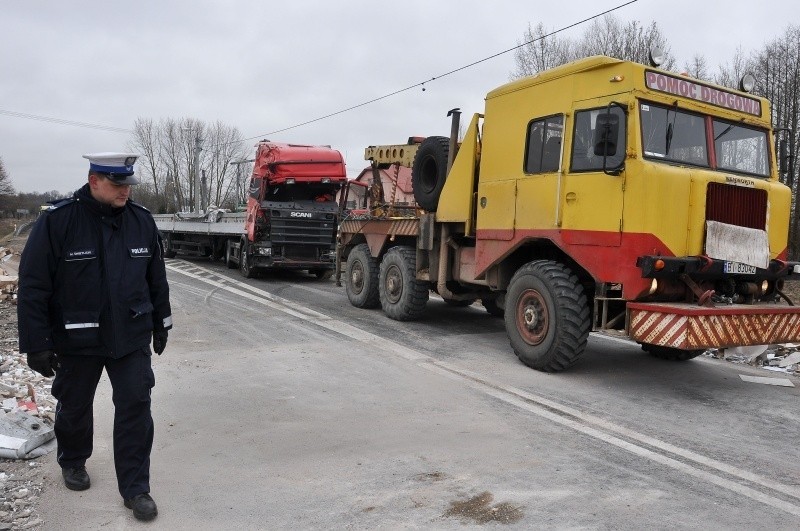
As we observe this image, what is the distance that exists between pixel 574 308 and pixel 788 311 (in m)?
2.08

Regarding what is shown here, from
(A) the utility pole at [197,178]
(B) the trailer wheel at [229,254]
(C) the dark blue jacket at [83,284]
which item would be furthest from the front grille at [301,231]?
(A) the utility pole at [197,178]

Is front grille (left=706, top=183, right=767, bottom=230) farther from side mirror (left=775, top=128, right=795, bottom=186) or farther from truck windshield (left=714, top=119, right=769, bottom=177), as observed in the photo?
side mirror (left=775, top=128, right=795, bottom=186)

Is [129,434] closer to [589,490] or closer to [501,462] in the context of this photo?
[501,462]

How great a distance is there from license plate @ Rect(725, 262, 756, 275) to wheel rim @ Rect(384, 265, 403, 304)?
4974mm

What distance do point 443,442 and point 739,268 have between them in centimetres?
363

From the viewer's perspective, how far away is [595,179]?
6.45 metres

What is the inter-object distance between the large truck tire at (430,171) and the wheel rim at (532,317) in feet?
8.60

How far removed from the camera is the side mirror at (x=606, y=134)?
6.14m

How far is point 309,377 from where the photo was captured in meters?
6.59

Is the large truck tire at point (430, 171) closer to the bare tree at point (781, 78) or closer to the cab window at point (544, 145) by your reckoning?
the cab window at point (544, 145)

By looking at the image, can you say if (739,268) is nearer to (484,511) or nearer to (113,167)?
(484,511)

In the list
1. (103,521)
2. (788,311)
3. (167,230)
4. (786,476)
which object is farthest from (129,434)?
(167,230)

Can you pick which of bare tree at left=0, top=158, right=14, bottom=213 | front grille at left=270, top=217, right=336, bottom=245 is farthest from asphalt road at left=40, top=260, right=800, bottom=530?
bare tree at left=0, top=158, right=14, bottom=213

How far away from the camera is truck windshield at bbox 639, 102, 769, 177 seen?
248 inches
